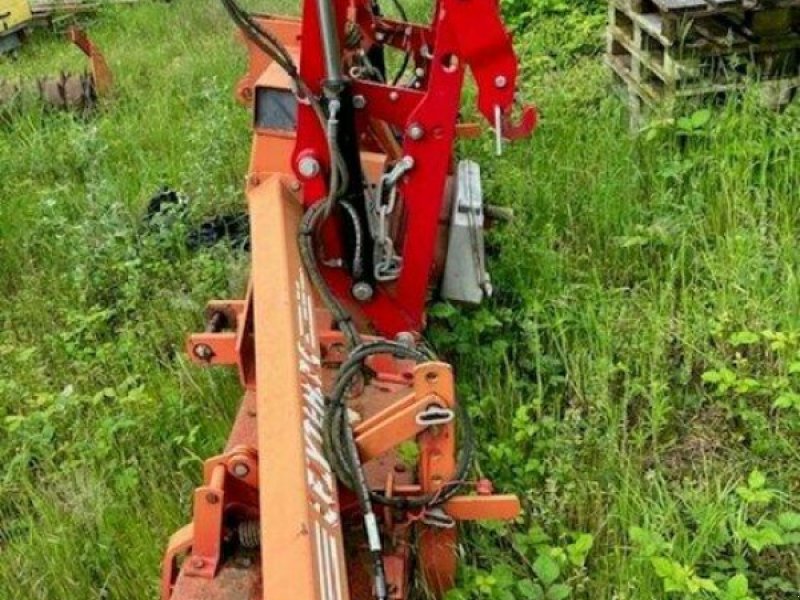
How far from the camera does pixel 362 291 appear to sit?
11.1 ft

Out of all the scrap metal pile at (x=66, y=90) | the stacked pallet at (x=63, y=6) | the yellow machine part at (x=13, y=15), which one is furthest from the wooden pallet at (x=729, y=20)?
the stacked pallet at (x=63, y=6)

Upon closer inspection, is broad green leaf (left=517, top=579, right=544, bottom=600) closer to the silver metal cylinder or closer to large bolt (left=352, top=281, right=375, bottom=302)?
large bolt (left=352, top=281, right=375, bottom=302)

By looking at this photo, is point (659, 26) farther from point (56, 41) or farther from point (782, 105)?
point (56, 41)

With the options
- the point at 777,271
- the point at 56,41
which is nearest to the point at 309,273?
the point at 777,271

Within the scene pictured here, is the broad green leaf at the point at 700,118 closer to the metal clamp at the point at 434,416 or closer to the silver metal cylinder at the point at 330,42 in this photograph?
the silver metal cylinder at the point at 330,42

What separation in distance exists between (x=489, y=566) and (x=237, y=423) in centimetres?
79

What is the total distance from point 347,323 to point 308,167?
1.79 feet

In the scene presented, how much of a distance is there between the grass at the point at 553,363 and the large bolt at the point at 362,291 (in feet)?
1.07

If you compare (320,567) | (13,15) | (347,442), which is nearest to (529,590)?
(347,442)

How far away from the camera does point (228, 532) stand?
2539 millimetres

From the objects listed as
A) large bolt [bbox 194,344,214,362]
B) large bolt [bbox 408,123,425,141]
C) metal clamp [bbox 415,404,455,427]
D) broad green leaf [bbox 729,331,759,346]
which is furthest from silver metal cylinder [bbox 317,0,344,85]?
broad green leaf [bbox 729,331,759,346]

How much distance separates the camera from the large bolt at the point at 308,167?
330cm

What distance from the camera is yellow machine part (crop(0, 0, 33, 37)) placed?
839 centimetres

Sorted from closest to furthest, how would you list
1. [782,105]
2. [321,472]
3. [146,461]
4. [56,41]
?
[321,472]
[146,461]
[782,105]
[56,41]
